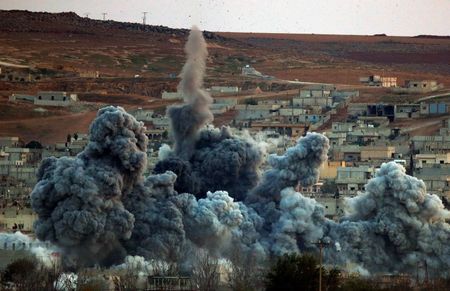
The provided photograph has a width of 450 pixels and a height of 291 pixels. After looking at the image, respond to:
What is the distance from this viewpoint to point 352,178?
109 meters

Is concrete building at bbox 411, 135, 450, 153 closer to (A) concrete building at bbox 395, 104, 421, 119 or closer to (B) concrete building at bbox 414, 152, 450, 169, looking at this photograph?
(B) concrete building at bbox 414, 152, 450, 169

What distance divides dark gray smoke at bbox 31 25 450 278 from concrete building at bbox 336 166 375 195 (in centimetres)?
1575

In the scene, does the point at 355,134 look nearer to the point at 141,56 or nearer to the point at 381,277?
the point at 381,277

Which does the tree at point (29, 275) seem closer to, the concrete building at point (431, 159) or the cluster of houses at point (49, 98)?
the concrete building at point (431, 159)

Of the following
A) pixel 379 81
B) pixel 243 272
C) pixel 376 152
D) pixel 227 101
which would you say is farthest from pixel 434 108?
pixel 243 272

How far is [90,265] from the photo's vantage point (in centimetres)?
8038

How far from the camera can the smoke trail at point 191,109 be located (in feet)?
297

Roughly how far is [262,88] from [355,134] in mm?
33597

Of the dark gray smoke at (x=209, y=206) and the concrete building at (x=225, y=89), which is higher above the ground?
the concrete building at (x=225, y=89)

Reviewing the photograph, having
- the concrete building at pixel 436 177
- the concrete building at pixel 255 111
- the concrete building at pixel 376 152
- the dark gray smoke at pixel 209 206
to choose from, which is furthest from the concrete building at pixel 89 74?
the dark gray smoke at pixel 209 206

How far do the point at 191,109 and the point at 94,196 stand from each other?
1291 cm

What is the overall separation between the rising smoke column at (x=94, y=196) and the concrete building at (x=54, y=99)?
206ft

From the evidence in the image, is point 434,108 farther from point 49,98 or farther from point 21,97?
point 21,97

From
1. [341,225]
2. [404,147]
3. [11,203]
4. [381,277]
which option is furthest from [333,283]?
[404,147]
